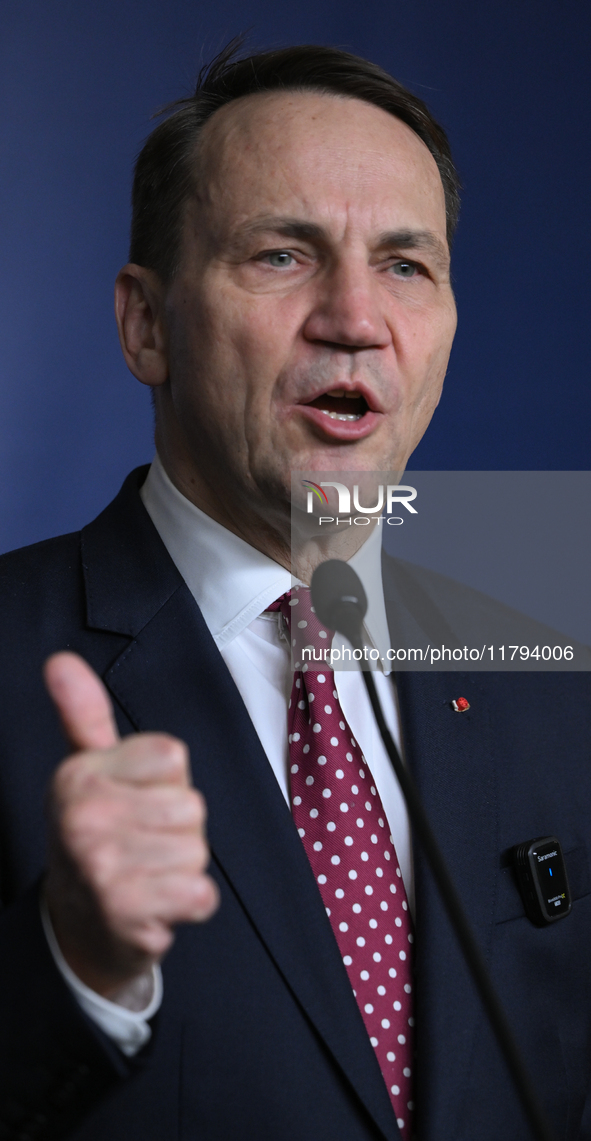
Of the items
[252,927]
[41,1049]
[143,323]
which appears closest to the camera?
[41,1049]

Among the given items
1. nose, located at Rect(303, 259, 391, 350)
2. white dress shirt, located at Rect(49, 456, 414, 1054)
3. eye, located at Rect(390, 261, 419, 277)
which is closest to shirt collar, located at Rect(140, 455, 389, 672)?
white dress shirt, located at Rect(49, 456, 414, 1054)

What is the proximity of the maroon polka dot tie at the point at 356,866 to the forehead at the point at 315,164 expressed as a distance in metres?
0.49

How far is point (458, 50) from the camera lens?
6.95 feet

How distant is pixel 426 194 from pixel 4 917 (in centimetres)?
98

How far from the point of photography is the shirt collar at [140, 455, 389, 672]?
129 cm

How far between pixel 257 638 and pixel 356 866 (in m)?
0.29

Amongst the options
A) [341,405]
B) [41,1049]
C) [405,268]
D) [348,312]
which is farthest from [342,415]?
[41,1049]

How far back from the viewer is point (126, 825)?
0.69 metres

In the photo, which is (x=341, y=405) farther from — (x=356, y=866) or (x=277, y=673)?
(x=356, y=866)

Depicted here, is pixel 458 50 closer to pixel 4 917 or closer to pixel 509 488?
pixel 509 488

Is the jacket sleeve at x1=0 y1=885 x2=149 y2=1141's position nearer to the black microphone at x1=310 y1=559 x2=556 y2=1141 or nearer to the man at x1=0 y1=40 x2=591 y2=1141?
the man at x1=0 y1=40 x2=591 y2=1141

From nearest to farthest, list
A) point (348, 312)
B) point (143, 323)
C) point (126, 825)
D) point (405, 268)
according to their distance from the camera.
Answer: point (126, 825) < point (348, 312) < point (405, 268) < point (143, 323)

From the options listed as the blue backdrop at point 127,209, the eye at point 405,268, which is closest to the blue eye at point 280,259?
the eye at point 405,268

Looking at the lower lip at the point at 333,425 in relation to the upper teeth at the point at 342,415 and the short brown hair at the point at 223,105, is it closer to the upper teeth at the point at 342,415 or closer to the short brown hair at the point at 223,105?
the upper teeth at the point at 342,415
